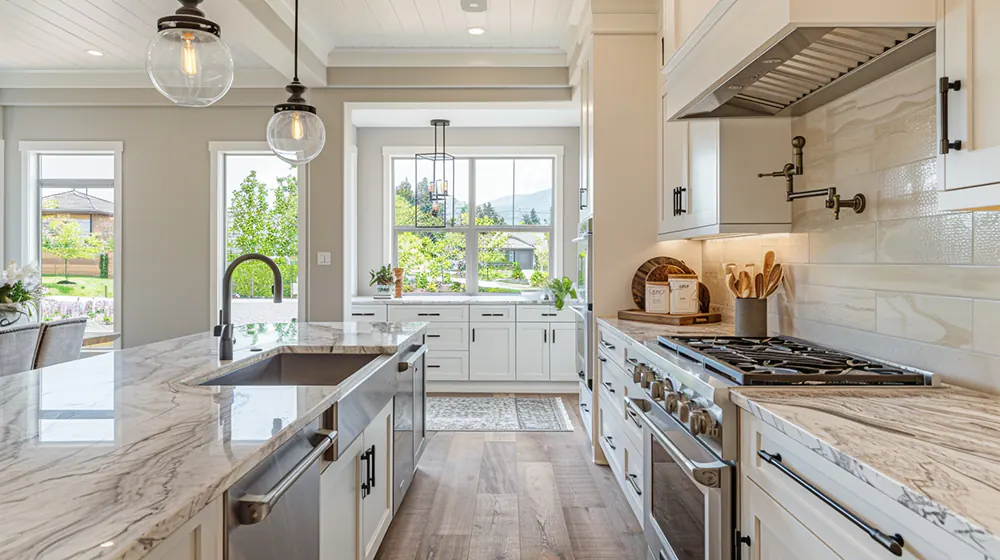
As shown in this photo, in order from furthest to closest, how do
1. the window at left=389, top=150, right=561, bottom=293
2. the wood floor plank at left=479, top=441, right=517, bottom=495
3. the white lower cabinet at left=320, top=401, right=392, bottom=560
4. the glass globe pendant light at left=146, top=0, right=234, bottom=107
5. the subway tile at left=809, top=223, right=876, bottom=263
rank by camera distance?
1. the window at left=389, top=150, right=561, bottom=293
2. the wood floor plank at left=479, top=441, right=517, bottom=495
3. the subway tile at left=809, top=223, right=876, bottom=263
4. the glass globe pendant light at left=146, top=0, right=234, bottom=107
5. the white lower cabinet at left=320, top=401, right=392, bottom=560

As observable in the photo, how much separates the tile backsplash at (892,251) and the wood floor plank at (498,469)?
167cm

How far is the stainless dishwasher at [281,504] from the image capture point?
38.9 inches

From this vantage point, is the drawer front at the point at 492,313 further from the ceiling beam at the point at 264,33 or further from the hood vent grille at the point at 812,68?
the hood vent grille at the point at 812,68

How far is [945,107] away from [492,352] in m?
4.35

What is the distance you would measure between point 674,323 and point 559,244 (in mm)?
3058

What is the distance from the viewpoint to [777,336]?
2422 mm

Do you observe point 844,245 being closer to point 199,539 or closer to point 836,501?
point 836,501

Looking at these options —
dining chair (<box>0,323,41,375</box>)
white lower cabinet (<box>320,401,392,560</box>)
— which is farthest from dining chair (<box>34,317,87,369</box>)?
white lower cabinet (<box>320,401,392,560</box>)

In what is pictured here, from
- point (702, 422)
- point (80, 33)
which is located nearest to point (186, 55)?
point (702, 422)

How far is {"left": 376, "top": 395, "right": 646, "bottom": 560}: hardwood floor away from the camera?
2402 mm

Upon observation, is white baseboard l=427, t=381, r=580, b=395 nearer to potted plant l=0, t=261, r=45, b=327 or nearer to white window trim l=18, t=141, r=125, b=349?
white window trim l=18, t=141, r=125, b=349

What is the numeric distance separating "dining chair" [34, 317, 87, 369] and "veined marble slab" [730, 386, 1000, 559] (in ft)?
10.6

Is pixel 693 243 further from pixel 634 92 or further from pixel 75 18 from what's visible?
pixel 75 18

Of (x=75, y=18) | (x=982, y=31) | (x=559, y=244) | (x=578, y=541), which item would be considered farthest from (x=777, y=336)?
(x=75, y=18)
